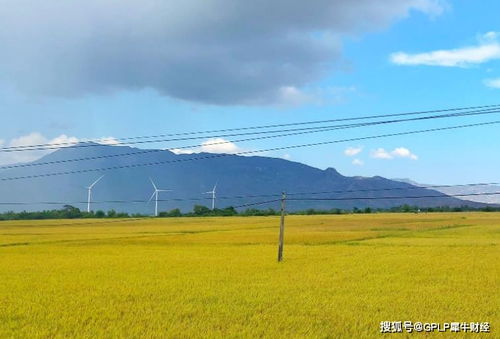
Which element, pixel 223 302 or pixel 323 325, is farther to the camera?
pixel 223 302

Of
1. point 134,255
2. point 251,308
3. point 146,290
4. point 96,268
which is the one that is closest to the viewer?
point 251,308

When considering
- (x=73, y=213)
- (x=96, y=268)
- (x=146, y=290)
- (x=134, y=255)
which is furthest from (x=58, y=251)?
(x=73, y=213)

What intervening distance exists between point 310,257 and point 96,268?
12682 millimetres

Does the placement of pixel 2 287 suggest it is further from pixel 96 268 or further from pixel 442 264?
pixel 442 264

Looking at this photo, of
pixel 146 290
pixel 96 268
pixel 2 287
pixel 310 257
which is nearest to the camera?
pixel 146 290

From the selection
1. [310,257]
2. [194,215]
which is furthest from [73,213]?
[310,257]

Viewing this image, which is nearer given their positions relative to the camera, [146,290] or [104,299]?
[104,299]

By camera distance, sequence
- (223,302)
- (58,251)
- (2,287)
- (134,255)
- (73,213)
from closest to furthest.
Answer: (223,302), (2,287), (134,255), (58,251), (73,213)

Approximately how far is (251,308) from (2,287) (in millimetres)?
10678

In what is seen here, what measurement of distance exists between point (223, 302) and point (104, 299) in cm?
381

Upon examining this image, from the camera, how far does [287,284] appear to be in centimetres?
2127

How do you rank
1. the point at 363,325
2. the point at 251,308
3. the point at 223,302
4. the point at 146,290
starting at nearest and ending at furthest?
the point at 363,325
the point at 251,308
the point at 223,302
the point at 146,290

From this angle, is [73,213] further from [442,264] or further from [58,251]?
[442,264]

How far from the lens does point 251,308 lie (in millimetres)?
15938
